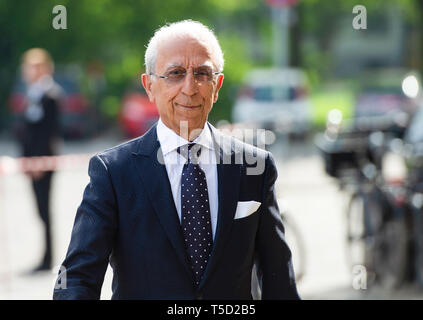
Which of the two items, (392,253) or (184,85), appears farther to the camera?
(392,253)

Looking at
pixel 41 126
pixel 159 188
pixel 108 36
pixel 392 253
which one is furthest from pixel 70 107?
pixel 159 188

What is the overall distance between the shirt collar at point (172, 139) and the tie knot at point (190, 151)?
0.05 feet

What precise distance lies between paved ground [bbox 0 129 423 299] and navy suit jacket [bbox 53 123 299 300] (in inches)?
123

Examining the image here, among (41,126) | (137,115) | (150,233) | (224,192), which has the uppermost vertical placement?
Result: (224,192)

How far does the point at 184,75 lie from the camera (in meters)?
3.03

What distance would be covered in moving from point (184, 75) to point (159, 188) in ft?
1.29

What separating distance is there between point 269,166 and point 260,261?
1.10 feet

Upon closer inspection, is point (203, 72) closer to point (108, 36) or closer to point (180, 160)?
point (180, 160)

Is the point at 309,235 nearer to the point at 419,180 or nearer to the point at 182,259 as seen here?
the point at 419,180

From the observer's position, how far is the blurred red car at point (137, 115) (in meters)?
22.5

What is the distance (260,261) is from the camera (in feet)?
10.3

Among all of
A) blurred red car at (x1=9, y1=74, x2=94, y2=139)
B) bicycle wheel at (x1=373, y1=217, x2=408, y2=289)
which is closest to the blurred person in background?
bicycle wheel at (x1=373, y1=217, x2=408, y2=289)

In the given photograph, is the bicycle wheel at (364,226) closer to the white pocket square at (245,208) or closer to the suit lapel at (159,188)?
the white pocket square at (245,208)

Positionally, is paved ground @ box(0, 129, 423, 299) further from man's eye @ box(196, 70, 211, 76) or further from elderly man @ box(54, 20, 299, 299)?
man's eye @ box(196, 70, 211, 76)
